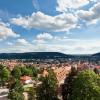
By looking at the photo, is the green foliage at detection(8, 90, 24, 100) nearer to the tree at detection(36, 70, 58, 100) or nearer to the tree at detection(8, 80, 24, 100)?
→ the tree at detection(8, 80, 24, 100)

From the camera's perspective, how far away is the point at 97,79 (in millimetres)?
55625

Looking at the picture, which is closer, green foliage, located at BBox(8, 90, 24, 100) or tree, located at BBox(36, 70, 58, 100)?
tree, located at BBox(36, 70, 58, 100)

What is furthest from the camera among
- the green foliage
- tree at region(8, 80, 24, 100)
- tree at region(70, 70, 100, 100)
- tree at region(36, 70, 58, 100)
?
tree at region(8, 80, 24, 100)

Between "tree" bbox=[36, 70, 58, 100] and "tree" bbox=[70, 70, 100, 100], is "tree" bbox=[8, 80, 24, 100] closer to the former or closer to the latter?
"tree" bbox=[36, 70, 58, 100]

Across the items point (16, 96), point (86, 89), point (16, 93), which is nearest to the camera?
point (86, 89)

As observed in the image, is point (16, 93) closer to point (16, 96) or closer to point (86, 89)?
point (16, 96)

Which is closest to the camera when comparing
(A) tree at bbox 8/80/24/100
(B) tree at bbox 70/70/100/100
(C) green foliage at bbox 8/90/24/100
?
(B) tree at bbox 70/70/100/100

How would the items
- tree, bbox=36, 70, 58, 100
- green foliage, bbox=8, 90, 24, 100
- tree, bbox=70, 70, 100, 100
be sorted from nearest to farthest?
1. tree, bbox=70, 70, 100, 100
2. tree, bbox=36, 70, 58, 100
3. green foliage, bbox=8, 90, 24, 100

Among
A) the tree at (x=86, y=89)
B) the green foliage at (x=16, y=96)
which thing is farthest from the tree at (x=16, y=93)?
the tree at (x=86, y=89)

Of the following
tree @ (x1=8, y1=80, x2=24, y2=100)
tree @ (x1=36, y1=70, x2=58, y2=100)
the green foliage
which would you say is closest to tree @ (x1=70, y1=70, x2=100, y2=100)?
tree @ (x1=36, y1=70, x2=58, y2=100)

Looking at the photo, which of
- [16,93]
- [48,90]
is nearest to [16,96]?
[16,93]

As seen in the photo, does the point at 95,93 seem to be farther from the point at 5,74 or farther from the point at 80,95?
the point at 5,74

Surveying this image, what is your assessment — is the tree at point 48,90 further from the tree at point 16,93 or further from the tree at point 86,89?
the tree at point 16,93

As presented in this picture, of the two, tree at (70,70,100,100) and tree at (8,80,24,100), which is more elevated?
tree at (70,70,100,100)
